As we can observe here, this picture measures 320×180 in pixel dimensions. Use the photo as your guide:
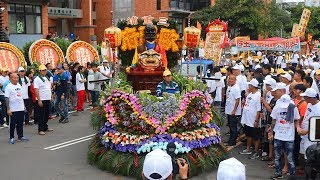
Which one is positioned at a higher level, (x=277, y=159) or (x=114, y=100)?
(x=114, y=100)

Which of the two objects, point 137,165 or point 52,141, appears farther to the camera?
point 52,141

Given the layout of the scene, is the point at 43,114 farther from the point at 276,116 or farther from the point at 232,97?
the point at 276,116

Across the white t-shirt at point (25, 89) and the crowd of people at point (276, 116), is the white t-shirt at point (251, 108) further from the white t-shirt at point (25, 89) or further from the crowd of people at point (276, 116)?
the white t-shirt at point (25, 89)

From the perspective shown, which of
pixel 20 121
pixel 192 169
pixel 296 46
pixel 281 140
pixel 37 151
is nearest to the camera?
pixel 281 140

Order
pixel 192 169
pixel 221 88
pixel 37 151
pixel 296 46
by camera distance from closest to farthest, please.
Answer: pixel 192 169 < pixel 37 151 < pixel 221 88 < pixel 296 46

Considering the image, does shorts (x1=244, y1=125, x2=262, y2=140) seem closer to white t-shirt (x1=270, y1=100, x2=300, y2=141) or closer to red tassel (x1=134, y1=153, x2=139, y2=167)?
white t-shirt (x1=270, y1=100, x2=300, y2=141)

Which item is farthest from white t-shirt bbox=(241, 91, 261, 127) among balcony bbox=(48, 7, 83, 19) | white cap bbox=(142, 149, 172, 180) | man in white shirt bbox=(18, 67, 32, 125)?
balcony bbox=(48, 7, 83, 19)

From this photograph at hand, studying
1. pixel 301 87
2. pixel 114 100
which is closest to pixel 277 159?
pixel 301 87

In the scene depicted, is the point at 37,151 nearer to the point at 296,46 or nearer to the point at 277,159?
the point at 277,159

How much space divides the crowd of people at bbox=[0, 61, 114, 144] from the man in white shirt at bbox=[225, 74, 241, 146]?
270 cm

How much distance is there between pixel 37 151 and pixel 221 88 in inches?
227

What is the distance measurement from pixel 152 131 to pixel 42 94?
440cm

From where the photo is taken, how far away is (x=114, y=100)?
8.21m

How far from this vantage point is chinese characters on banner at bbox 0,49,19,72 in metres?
15.0
